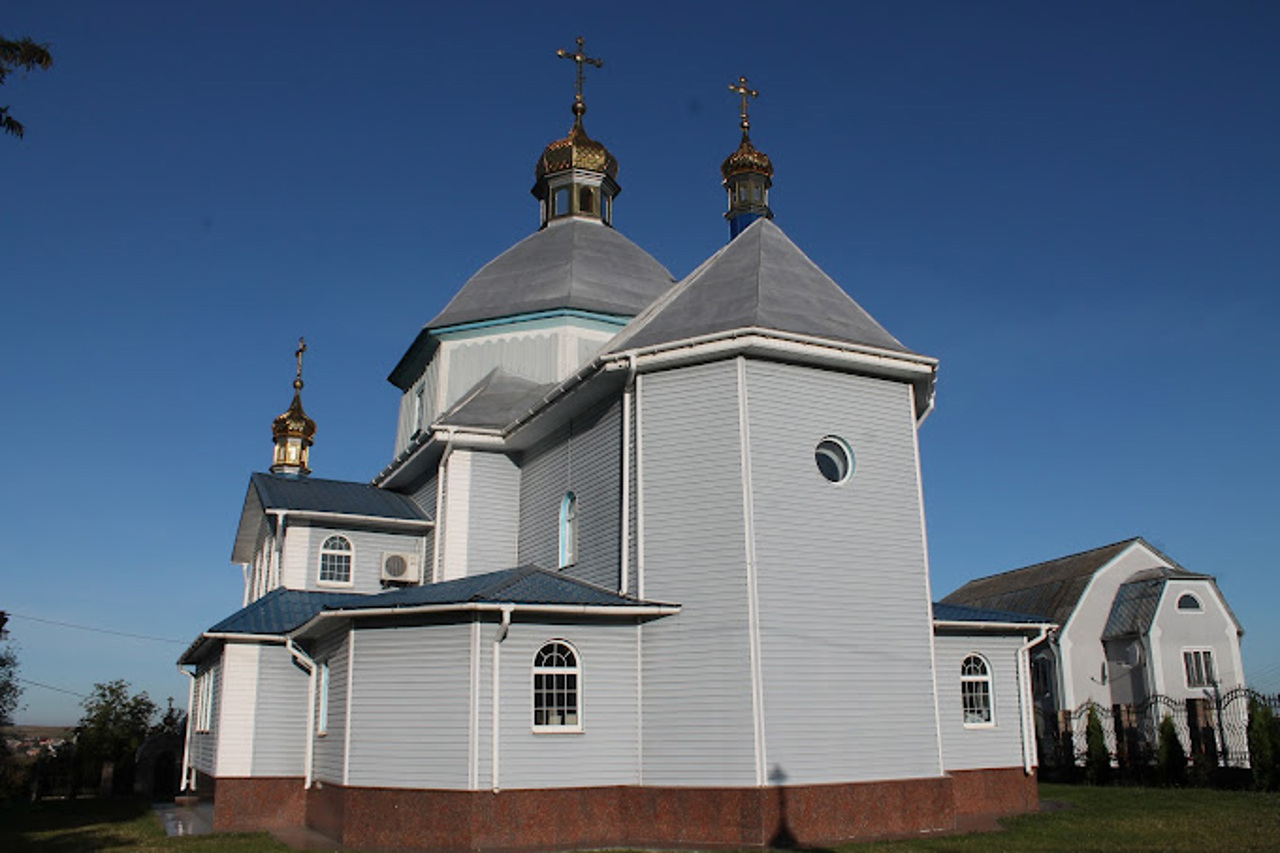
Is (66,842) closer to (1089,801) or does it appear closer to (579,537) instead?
(579,537)

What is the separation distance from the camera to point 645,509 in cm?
1323

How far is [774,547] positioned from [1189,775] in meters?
11.9

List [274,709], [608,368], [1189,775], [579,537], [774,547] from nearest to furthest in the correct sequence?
[774,547], [608,368], [579,537], [274,709], [1189,775]

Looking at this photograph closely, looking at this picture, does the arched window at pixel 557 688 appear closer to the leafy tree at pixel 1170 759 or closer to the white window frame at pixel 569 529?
the white window frame at pixel 569 529

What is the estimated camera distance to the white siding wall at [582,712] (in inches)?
478

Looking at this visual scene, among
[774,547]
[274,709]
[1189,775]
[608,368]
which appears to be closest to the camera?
[774,547]

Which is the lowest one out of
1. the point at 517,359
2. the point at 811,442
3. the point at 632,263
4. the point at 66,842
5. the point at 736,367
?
the point at 66,842

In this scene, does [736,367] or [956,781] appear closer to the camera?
[736,367]

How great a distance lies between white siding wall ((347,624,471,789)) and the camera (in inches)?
480

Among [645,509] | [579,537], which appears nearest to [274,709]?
[579,537]

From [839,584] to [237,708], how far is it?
376 inches

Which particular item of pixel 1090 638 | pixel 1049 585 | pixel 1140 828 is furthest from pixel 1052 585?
pixel 1140 828

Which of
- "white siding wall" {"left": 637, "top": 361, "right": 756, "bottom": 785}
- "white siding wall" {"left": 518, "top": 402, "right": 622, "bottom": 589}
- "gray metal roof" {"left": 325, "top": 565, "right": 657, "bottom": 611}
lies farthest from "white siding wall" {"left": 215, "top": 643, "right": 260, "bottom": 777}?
"white siding wall" {"left": 637, "top": 361, "right": 756, "bottom": 785}

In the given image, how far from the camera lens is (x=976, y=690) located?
15.7 m
